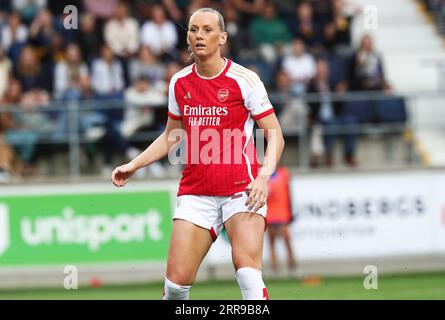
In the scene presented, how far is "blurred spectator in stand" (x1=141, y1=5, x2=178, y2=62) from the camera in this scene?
19688mm

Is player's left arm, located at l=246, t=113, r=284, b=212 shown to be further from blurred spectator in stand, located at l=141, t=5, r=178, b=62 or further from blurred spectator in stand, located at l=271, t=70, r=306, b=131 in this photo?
blurred spectator in stand, located at l=141, t=5, r=178, b=62

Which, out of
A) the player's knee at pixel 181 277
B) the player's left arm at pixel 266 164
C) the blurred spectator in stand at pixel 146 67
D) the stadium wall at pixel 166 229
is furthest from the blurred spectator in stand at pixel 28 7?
the player's knee at pixel 181 277

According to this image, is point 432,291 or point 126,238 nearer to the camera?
point 432,291

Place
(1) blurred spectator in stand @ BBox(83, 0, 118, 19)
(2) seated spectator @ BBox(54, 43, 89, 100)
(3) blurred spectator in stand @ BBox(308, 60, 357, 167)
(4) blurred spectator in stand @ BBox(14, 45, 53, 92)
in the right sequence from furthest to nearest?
(1) blurred spectator in stand @ BBox(83, 0, 118, 19) → (4) blurred spectator in stand @ BBox(14, 45, 53, 92) → (2) seated spectator @ BBox(54, 43, 89, 100) → (3) blurred spectator in stand @ BBox(308, 60, 357, 167)

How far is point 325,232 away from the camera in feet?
60.3

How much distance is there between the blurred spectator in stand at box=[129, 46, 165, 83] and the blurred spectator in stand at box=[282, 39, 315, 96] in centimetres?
212

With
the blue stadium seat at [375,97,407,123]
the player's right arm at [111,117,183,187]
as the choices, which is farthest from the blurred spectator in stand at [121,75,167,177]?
the player's right arm at [111,117,183,187]

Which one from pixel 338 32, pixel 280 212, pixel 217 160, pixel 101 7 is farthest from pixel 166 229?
pixel 217 160

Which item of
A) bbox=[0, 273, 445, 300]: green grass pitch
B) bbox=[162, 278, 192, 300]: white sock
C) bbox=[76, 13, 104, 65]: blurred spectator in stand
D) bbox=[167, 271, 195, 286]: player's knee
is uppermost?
bbox=[76, 13, 104, 65]: blurred spectator in stand

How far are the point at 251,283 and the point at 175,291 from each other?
58 cm

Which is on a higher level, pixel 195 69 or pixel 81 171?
pixel 195 69
